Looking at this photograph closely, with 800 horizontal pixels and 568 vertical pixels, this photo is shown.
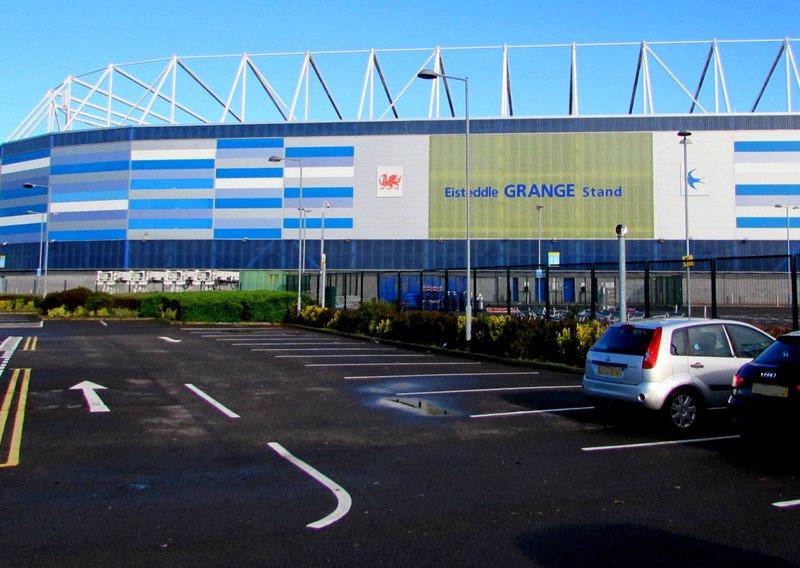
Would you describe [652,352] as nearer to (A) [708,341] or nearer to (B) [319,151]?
(A) [708,341]

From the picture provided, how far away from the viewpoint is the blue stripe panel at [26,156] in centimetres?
7606

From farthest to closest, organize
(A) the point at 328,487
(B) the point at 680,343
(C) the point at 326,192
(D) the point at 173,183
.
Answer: (D) the point at 173,183, (C) the point at 326,192, (B) the point at 680,343, (A) the point at 328,487

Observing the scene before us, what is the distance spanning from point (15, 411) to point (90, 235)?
68566 millimetres

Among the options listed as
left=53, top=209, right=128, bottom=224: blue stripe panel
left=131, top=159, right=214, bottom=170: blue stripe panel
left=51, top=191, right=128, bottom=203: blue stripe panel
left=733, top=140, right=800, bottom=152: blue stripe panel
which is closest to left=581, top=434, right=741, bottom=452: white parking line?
left=733, top=140, right=800, bottom=152: blue stripe panel

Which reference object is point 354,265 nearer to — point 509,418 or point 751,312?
point 751,312

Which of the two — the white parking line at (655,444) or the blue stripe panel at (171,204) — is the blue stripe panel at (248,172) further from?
the white parking line at (655,444)

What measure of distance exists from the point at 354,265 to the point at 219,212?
15324 mm

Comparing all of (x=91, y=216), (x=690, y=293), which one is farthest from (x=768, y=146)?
(x=91, y=216)

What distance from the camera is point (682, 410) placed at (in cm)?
895

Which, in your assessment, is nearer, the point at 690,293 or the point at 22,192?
the point at 690,293

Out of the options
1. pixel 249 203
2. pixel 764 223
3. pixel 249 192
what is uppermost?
pixel 249 192

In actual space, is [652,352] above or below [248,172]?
below

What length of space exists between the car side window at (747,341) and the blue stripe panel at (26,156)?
8124 centimetres

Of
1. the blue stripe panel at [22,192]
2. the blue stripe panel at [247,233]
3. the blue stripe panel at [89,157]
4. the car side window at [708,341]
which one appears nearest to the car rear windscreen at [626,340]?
the car side window at [708,341]
